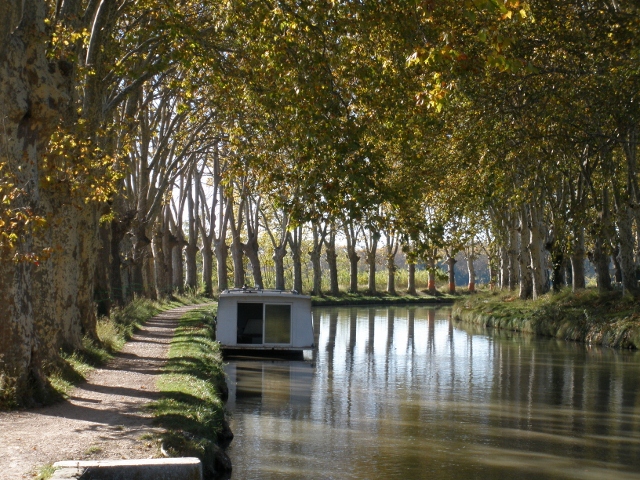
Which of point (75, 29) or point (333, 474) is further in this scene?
point (75, 29)

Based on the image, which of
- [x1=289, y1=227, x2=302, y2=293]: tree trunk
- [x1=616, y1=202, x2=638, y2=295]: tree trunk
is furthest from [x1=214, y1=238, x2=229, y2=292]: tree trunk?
[x1=616, y1=202, x2=638, y2=295]: tree trunk

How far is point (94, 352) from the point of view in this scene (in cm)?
1741

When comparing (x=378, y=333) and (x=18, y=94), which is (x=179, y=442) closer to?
(x=18, y=94)

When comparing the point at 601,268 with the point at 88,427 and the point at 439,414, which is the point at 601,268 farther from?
the point at 88,427

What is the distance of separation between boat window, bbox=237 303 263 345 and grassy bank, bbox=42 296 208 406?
333 cm

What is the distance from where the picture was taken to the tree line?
37.9 feet

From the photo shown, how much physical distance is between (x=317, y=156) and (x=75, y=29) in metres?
5.96

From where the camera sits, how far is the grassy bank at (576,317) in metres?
27.3

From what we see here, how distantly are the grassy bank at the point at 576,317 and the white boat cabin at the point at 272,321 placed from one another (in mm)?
10200

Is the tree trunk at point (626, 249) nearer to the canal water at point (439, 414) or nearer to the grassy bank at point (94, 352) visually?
the canal water at point (439, 414)

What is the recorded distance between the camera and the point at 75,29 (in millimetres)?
15742

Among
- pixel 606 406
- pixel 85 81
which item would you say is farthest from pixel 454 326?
pixel 85 81

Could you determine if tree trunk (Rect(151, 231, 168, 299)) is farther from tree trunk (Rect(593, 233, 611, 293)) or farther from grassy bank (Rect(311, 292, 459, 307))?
tree trunk (Rect(593, 233, 611, 293))

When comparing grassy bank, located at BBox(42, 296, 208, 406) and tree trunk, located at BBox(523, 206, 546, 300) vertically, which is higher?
tree trunk, located at BBox(523, 206, 546, 300)
